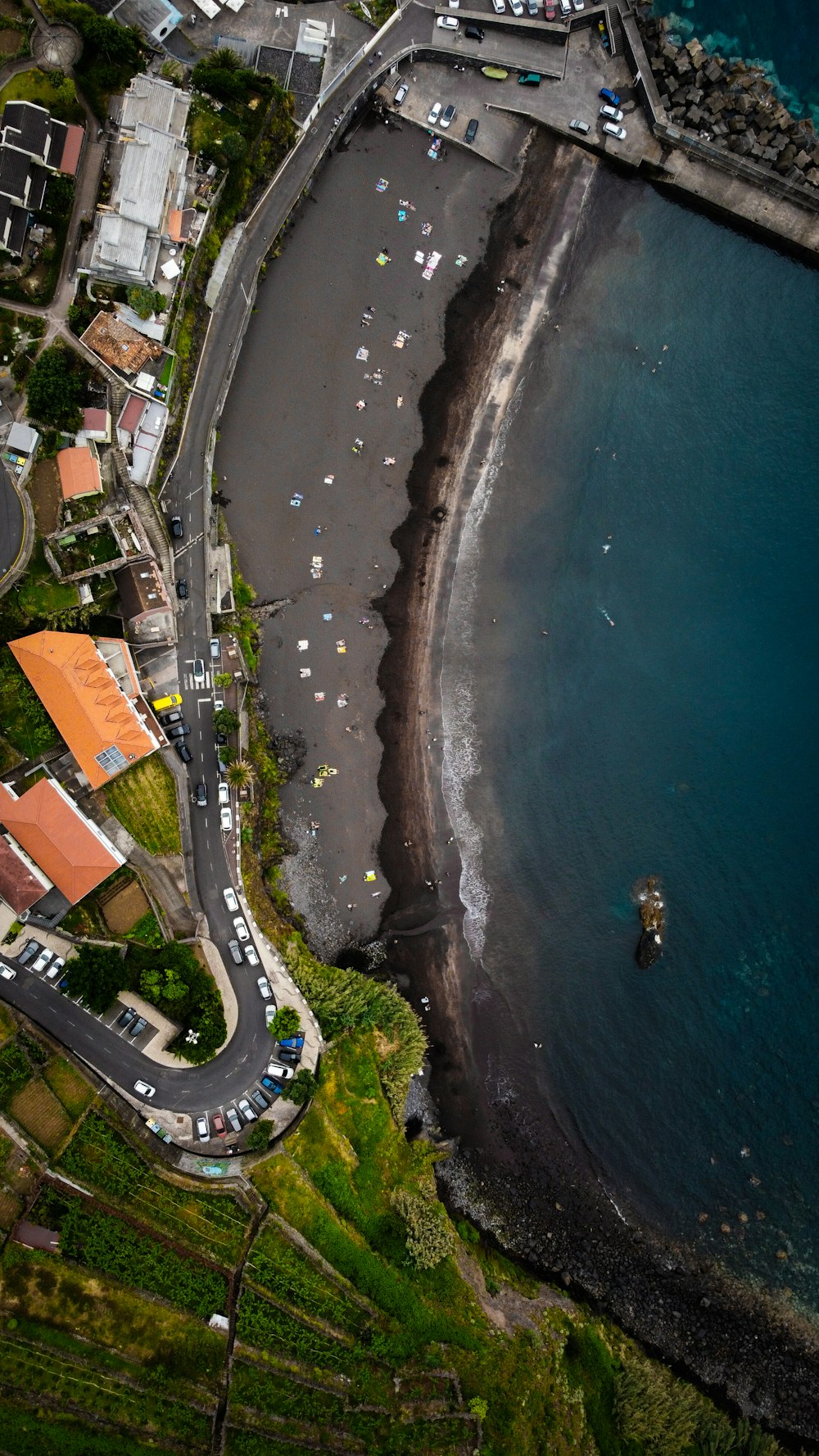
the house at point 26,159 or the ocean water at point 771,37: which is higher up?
the ocean water at point 771,37

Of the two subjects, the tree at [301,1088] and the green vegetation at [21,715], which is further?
the tree at [301,1088]

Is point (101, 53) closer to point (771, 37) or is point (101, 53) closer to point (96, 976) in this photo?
point (771, 37)

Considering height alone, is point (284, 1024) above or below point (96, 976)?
below

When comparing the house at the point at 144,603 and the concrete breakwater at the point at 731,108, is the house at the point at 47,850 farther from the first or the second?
the concrete breakwater at the point at 731,108

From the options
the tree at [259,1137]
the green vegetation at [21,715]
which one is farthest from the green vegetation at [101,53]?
the tree at [259,1137]

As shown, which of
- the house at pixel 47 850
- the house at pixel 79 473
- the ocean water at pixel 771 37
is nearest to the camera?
the house at pixel 47 850

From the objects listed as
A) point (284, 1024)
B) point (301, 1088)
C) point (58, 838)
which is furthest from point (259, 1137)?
point (58, 838)
